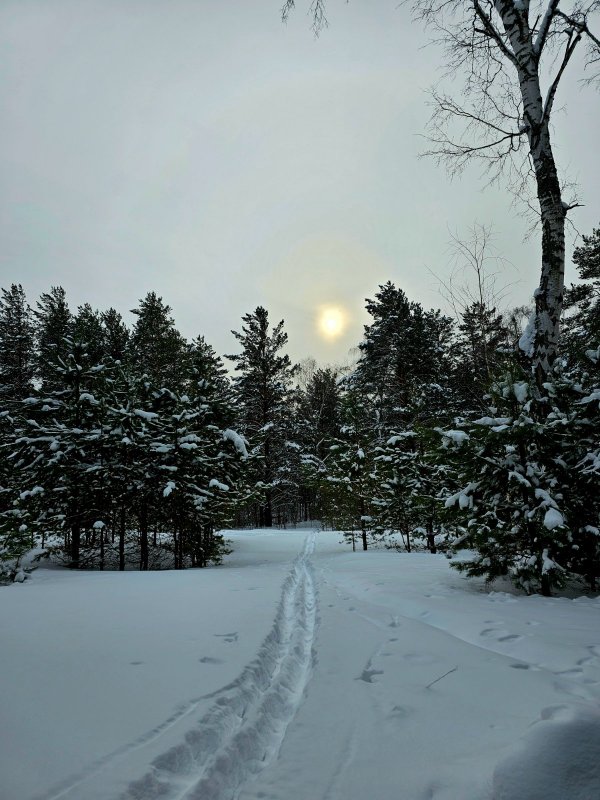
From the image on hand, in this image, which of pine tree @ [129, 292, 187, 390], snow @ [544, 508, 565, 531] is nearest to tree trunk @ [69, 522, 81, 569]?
snow @ [544, 508, 565, 531]

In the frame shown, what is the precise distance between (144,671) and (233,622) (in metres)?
1.58

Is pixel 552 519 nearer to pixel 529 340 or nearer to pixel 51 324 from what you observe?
pixel 529 340

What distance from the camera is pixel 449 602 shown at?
5.12m

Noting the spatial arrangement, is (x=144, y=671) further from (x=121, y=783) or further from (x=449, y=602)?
(x=449, y=602)

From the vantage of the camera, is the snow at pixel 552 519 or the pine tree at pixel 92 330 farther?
the pine tree at pixel 92 330

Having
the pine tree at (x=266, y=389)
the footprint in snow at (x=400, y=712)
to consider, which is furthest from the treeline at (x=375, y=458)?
the pine tree at (x=266, y=389)

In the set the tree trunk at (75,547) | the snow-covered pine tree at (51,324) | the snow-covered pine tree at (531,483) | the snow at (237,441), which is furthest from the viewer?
the snow-covered pine tree at (51,324)

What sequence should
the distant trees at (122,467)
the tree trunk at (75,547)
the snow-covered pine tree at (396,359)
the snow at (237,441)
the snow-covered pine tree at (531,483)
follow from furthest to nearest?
the snow-covered pine tree at (396,359) < the tree trunk at (75,547) < the snow at (237,441) < the distant trees at (122,467) < the snow-covered pine tree at (531,483)

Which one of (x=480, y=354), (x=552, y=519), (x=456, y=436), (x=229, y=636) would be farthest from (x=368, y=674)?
(x=480, y=354)

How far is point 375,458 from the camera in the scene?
42.2 ft

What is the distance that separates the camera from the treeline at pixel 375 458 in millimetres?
5469

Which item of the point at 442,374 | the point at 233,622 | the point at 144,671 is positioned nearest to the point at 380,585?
the point at 233,622

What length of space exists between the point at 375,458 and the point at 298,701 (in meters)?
10.4

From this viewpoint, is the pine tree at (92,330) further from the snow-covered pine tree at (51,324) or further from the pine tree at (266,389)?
the pine tree at (266,389)
